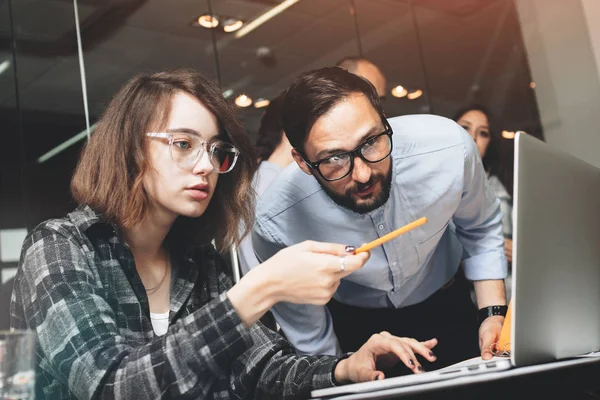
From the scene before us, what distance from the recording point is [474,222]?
181 centimetres

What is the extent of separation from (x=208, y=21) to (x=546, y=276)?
148 centimetres

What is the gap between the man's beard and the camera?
1.67 metres

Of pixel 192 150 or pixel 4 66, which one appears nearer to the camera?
pixel 192 150

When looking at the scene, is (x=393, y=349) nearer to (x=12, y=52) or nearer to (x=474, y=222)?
(x=474, y=222)

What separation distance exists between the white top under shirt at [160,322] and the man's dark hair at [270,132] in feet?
2.24

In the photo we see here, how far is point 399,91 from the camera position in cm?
246

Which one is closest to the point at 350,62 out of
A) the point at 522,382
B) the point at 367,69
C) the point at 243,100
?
the point at 367,69

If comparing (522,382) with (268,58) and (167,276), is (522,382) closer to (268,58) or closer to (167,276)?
(167,276)

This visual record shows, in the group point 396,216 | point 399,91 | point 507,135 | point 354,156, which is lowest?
point 396,216

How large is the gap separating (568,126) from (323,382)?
6.08 ft

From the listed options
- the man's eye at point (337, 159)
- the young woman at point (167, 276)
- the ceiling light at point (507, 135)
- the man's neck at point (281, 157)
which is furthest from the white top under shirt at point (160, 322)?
the ceiling light at point (507, 135)

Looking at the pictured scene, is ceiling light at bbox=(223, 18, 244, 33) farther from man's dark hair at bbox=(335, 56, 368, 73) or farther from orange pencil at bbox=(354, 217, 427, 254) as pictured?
orange pencil at bbox=(354, 217, 427, 254)

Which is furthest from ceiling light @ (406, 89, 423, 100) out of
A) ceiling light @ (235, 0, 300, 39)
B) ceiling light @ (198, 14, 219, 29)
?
ceiling light @ (198, 14, 219, 29)

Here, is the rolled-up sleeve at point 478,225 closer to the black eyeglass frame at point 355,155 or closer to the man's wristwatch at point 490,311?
the man's wristwatch at point 490,311
